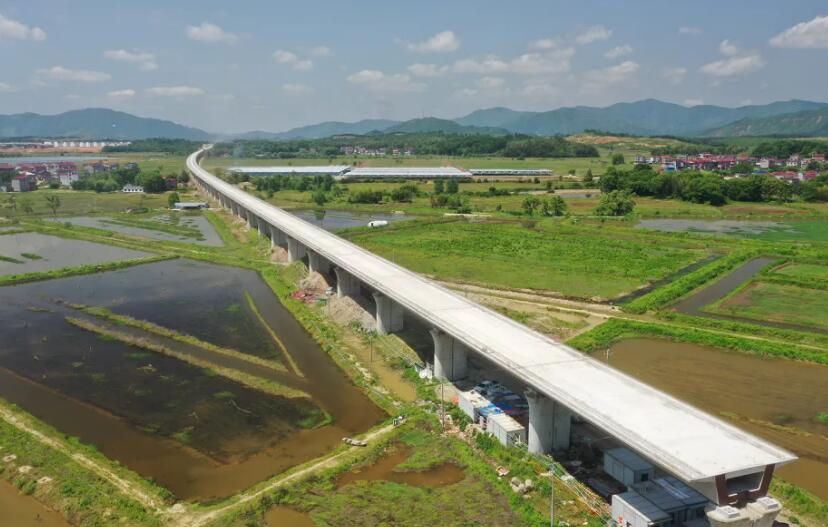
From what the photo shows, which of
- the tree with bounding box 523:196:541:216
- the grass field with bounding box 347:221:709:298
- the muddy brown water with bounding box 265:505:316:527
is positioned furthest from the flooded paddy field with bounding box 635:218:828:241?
the muddy brown water with bounding box 265:505:316:527

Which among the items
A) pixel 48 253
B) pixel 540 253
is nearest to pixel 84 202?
pixel 48 253

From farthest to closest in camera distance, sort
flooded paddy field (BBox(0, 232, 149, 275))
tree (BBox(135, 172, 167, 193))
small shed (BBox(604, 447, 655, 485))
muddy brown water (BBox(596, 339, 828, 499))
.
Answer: tree (BBox(135, 172, 167, 193)) → flooded paddy field (BBox(0, 232, 149, 275)) → muddy brown water (BBox(596, 339, 828, 499)) → small shed (BBox(604, 447, 655, 485))

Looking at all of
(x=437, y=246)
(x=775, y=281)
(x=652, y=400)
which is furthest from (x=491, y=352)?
(x=437, y=246)

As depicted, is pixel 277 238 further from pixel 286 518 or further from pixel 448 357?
pixel 286 518

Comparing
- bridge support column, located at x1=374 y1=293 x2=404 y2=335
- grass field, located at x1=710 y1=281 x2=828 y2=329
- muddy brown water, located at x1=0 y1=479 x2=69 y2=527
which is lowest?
muddy brown water, located at x1=0 y1=479 x2=69 y2=527

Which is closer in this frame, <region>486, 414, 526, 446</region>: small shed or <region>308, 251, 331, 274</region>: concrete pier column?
<region>486, 414, 526, 446</region>: small shed

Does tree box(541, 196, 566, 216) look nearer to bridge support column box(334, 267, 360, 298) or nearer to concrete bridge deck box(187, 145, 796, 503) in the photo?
bridge support column box(334, 267, 360, 298)
